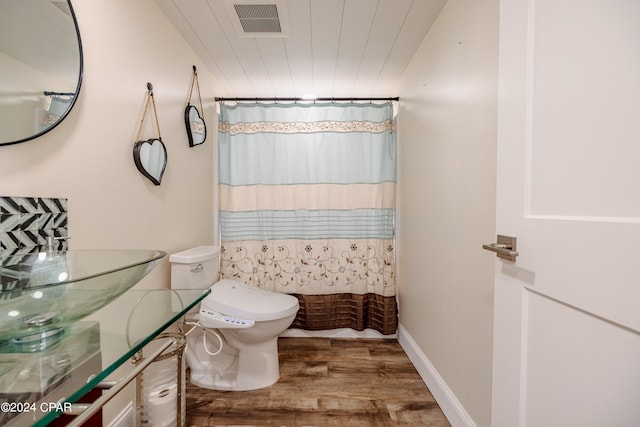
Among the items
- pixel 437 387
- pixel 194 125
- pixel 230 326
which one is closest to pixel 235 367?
pixel 230 326

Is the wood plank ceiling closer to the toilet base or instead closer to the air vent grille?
the air vent grille

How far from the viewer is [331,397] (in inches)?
66.3

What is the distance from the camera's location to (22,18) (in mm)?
856

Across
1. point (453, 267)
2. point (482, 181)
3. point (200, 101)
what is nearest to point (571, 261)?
point (482, 181)

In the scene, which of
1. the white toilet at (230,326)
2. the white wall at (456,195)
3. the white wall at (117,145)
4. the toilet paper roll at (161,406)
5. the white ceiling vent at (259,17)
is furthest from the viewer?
the white toilet at (230,326)

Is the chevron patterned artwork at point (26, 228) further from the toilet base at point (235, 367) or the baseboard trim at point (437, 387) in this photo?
the baseboard trim at point (437, 387)

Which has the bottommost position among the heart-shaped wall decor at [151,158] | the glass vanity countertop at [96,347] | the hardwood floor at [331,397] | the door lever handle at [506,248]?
the hardwood floor at [331,397]

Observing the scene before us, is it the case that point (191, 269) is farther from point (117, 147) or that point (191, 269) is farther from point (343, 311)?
point (343, 311)

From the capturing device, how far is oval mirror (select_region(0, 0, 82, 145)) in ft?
2.68

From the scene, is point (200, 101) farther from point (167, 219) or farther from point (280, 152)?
point (167, 219)

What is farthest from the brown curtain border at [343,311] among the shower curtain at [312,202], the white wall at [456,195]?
the white wall at [456,195]

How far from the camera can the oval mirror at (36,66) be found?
82cm

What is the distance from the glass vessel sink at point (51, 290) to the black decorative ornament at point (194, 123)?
1.24 meters

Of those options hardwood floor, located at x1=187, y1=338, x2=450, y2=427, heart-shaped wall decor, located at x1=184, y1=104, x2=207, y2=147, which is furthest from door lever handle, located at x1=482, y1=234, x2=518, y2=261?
heart-shaped wall decor, located at x1=184, y1=104, x2=207, y2=147
